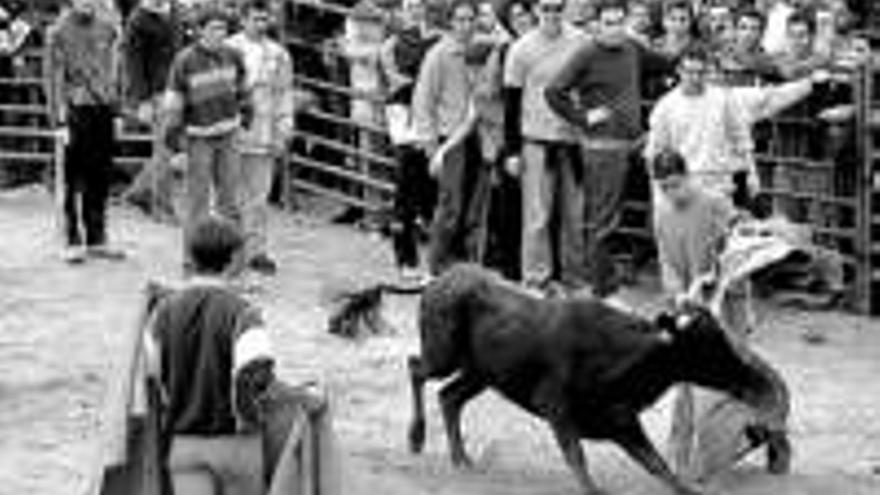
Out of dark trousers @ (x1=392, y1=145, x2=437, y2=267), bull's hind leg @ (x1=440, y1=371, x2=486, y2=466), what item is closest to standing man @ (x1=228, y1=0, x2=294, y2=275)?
dark trousers @ (x1=392, y1=145, x2=437, y2=267)

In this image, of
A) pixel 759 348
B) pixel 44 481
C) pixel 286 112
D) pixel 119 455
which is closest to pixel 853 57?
pixel 759 348

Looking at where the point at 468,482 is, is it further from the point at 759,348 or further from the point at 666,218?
the point at 759,348

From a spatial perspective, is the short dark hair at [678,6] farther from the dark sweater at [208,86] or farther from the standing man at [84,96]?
the standing man at [84,96]

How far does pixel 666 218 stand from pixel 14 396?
379cm

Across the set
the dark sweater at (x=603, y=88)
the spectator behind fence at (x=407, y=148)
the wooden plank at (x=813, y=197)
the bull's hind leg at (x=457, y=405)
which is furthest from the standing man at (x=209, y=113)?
the bull's hind leg at (x=457, y=405)

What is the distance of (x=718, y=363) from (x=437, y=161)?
5.14 metres

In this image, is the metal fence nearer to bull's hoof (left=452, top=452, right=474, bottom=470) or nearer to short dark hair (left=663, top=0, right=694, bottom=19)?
short dark hair (left=663, top=0, right=694, bottom=19)

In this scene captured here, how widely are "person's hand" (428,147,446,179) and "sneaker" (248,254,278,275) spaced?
1443 millimetres

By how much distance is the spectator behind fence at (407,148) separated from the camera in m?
16.4

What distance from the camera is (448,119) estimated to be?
15852 mm

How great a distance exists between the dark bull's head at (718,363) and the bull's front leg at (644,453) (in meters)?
0.32

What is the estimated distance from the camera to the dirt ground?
38.2 feet

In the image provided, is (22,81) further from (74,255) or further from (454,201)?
(454,201)

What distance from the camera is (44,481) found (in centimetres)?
1145
